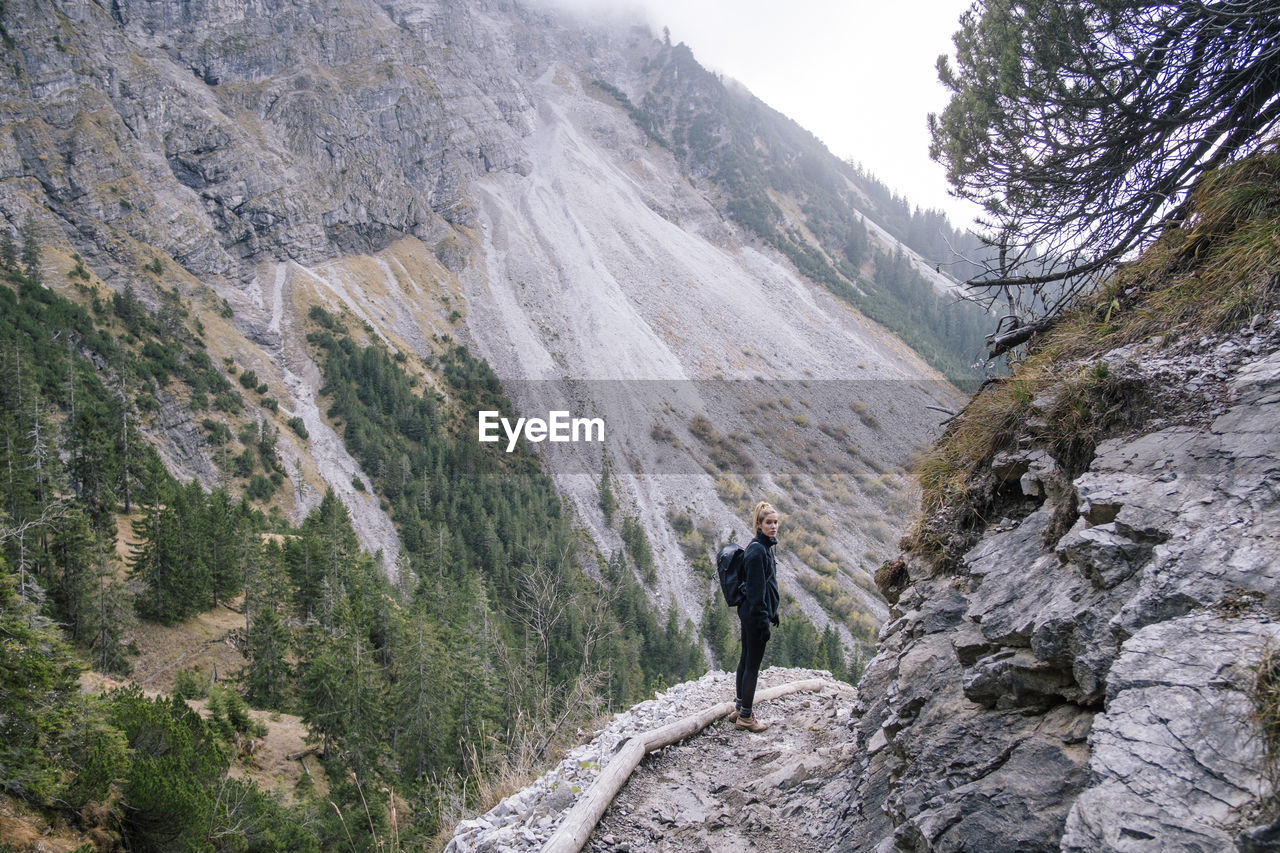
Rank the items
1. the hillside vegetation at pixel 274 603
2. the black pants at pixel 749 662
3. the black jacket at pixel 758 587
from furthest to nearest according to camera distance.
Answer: the hillside vegetation at pixel 274 603, the black pants at pixel 749 662, the black jacket at pixel 758 587

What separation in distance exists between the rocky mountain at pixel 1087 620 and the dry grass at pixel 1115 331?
0.05 feet

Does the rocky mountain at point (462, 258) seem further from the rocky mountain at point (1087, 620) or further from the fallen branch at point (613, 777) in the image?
the rocky mountain at point (1087, 620)

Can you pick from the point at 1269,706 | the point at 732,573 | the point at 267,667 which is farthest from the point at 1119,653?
the point at 267,667

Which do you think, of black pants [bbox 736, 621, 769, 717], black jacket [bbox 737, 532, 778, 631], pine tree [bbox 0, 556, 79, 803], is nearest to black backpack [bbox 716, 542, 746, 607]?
black jacket [bbox 737, 532, 778, 631]

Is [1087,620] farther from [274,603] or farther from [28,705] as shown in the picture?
[274,603]

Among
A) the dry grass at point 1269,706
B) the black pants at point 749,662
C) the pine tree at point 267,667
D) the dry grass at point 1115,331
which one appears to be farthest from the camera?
the pine tree at point 267,667

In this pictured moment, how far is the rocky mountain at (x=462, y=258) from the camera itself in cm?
5609

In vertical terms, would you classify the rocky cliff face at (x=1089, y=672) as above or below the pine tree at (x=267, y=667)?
above

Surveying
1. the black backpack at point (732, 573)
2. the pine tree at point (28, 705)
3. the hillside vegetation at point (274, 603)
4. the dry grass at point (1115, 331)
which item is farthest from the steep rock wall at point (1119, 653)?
the pine tree at point (28, 705)

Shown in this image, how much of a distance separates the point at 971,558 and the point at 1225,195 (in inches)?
108

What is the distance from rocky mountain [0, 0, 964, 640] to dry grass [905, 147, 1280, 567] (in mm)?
35360

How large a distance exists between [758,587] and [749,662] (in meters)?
0.90

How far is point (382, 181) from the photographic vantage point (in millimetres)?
82188

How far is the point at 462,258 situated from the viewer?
268 feet
